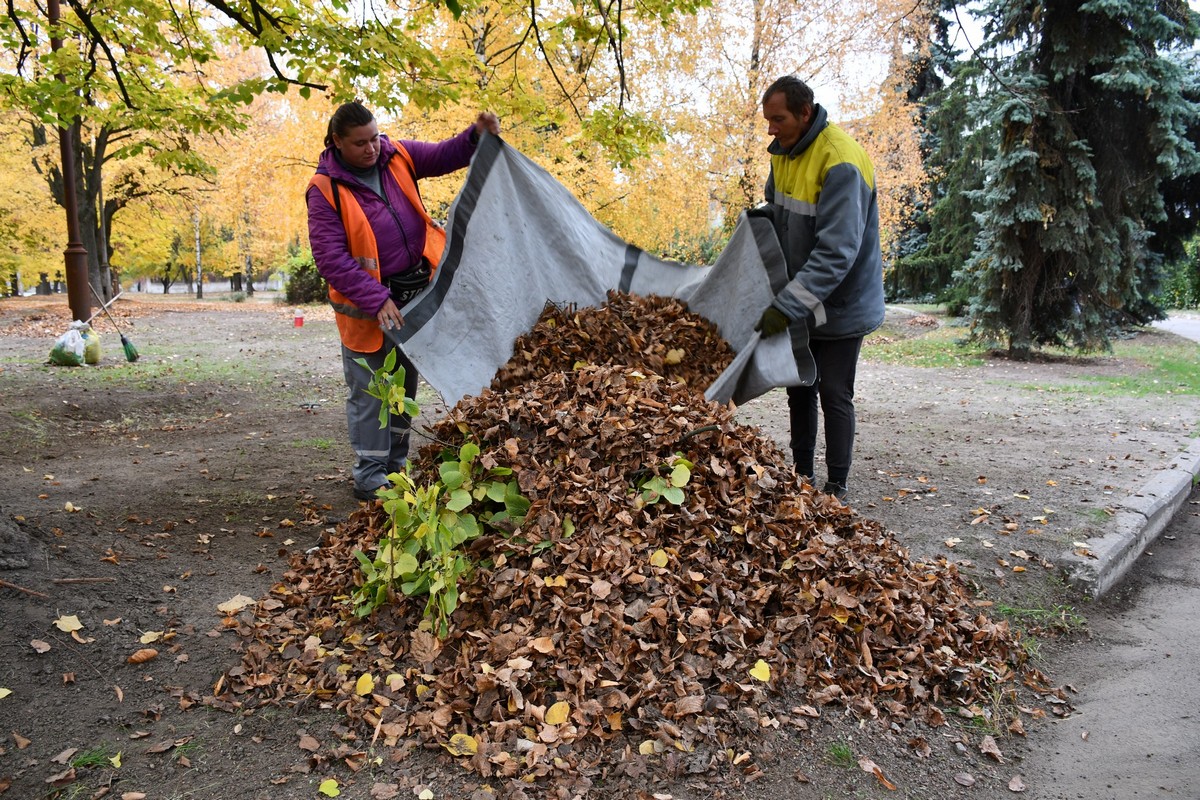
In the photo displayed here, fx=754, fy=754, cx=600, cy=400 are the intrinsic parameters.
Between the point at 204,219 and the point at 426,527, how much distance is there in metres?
25.9

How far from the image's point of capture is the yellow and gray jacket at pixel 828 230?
3254mm

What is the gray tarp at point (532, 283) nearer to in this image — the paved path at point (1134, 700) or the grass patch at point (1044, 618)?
the grass patch at point (1044, 618)

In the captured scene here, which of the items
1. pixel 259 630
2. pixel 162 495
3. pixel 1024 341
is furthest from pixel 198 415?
pixel 1024 341

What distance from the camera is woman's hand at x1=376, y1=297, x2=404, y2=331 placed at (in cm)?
323

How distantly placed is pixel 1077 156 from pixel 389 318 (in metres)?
10.6

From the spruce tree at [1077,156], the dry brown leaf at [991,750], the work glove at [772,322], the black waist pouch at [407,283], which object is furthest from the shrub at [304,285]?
the dry brown leaf at [991,750]

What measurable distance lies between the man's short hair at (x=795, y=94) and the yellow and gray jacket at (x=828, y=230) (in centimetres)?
9

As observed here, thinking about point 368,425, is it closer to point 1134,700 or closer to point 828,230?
point 828,230

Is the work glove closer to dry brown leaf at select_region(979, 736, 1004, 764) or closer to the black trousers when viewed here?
the black trousers

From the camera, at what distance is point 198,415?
6461mm

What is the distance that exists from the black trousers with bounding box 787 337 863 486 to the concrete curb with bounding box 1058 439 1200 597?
42.8 inches

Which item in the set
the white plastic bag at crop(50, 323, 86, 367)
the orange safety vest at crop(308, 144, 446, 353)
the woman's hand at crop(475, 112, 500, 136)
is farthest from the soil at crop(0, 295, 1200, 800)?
the woman's hand at crop(475, 112, 500, 136)

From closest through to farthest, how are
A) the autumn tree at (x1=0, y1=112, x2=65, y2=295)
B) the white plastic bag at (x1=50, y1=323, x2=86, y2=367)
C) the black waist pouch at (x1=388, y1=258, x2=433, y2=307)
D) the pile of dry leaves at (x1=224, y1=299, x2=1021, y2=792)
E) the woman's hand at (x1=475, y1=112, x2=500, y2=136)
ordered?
the pile of dry leaves at (x1=224, y1=299, x2=1021, y2=792) < the woman's hand at (x1=475, y1=112, x2=500, y2=136) < the black waist pouch at (x1=388, y1=258, x2=433, y2=307) < the white plastic bag at (x1=50, y1=323, x2=86, y2=367) < the autumn tree at (x1=0, y1=112, x2=65, y2=295)

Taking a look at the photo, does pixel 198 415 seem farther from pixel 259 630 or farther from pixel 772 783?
pixel 772 783
